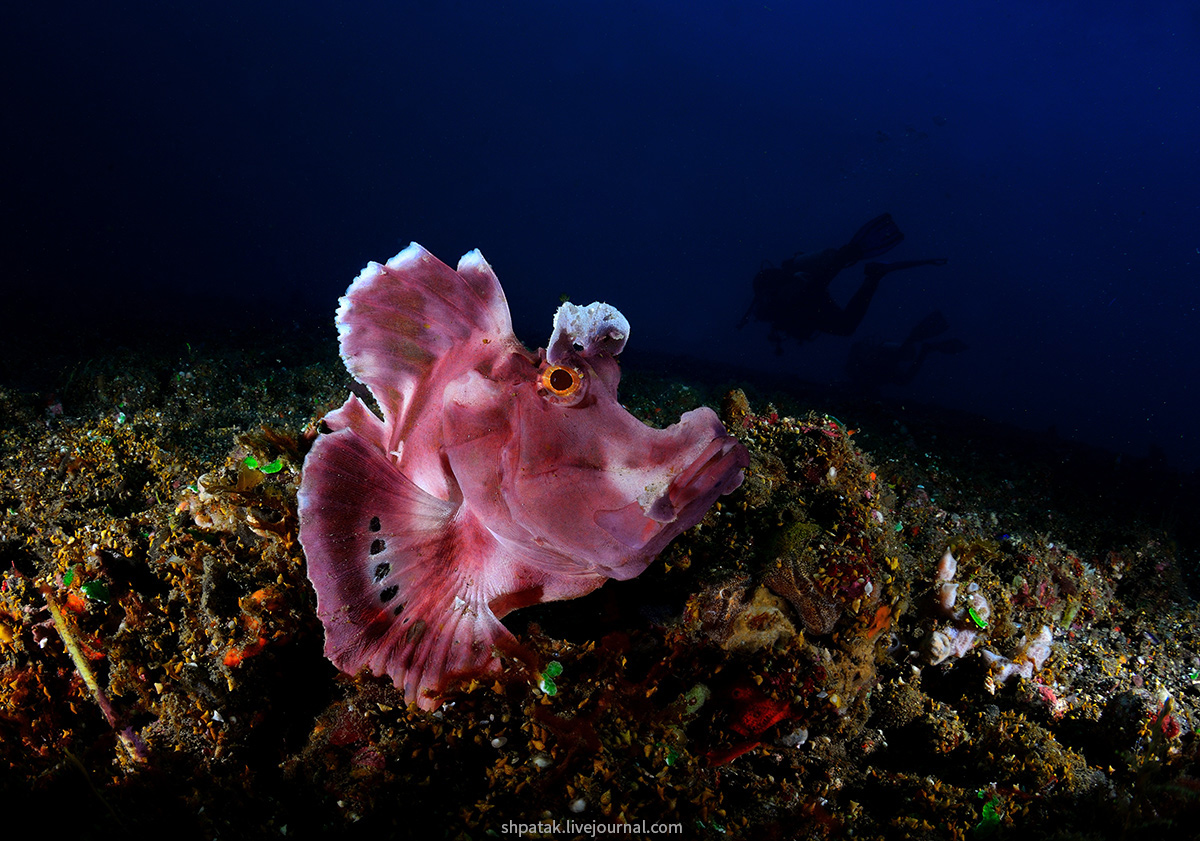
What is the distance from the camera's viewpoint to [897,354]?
78.8ft

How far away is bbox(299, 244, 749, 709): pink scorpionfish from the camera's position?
1999 mm

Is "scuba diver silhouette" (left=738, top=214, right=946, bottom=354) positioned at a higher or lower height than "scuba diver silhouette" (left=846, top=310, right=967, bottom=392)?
higher

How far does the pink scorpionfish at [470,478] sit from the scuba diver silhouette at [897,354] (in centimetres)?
2572

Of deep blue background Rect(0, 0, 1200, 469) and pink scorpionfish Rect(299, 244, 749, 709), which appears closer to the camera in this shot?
pink scorpionfish Rect(299, 244, 749, 709)

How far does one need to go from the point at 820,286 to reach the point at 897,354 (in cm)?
598

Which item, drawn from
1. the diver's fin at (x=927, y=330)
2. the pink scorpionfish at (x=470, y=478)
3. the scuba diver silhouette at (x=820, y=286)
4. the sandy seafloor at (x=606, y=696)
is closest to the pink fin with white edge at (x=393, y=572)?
the pink scorpionfish at (x=470, y=478)

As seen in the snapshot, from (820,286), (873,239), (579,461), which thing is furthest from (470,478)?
(873,239)

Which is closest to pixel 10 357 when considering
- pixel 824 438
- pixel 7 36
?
pixel 824 438

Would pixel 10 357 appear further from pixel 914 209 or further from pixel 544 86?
pixel 914 209

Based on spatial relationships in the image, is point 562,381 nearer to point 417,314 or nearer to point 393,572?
point 417,314

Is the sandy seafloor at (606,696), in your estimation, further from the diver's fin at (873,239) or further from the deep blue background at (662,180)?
the deep blue background at (662,180)

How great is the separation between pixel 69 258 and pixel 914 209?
196m

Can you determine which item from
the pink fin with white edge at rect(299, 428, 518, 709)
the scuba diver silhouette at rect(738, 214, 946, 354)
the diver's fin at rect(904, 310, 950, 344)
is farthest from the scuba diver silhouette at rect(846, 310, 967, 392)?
the pink fin with white edge at rect(299, 428, 518, 709)

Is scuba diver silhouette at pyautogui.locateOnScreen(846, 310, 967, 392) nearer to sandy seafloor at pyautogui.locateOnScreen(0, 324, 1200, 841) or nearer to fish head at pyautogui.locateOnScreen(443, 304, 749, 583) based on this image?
sandy seafloor at pyautogui.locateOnScreen(0, 324, 1200, 841)
